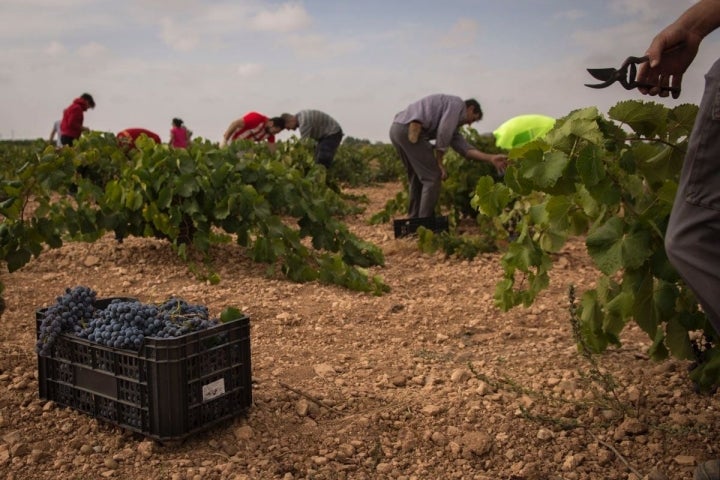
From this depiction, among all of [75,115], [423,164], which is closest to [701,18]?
[423,164]

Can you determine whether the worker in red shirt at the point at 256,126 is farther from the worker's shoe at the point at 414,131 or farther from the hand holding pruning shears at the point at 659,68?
the hand holding pruning shears at the point at 659,68

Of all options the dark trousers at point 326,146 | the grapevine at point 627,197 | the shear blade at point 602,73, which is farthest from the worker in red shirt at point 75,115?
the shear blade at point 602,73

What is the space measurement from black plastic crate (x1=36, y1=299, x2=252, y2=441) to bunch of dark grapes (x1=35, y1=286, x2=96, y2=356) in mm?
31

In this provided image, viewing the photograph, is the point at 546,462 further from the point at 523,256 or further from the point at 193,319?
Result: the point at 193,319

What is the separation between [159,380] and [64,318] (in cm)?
46

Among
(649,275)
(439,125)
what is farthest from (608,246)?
(439,125)

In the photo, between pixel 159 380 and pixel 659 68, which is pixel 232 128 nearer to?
pixel 159 380

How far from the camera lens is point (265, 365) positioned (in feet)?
10.2

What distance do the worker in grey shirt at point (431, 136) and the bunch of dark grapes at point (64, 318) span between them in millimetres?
4697

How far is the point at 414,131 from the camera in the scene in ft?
23.0

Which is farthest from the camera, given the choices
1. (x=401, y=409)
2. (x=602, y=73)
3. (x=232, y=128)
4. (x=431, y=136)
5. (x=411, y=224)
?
(x=232, y=128)

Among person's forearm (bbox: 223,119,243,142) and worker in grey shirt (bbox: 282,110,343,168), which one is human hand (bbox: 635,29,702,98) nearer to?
person's forearm (bbox: 223,119,243,142)

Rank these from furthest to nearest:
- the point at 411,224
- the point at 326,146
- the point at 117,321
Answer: the point at 326,146
the point at 411,224
the point at 117,321

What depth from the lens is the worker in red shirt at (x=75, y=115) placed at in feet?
33.4
